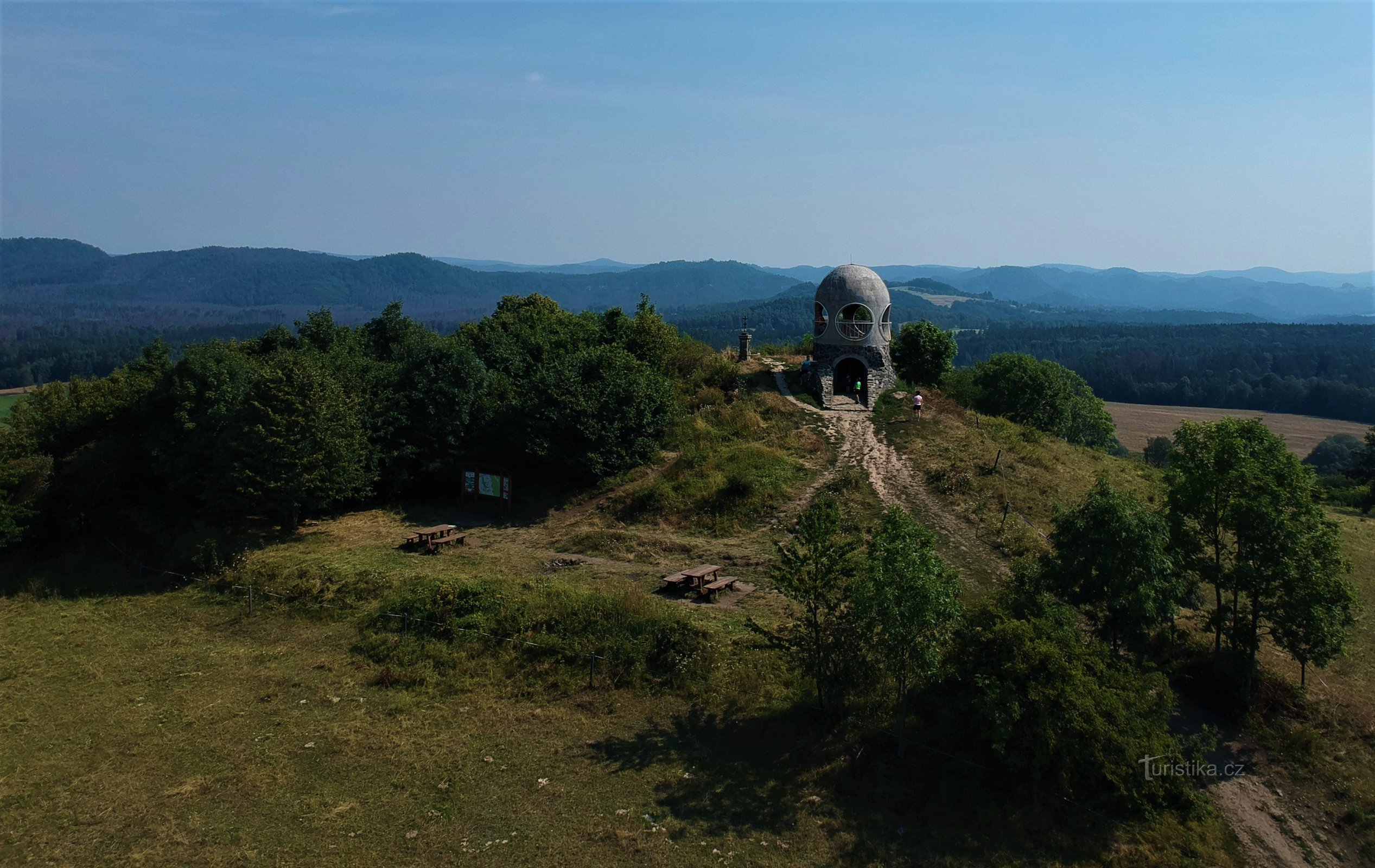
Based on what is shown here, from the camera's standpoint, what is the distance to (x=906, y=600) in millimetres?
14492

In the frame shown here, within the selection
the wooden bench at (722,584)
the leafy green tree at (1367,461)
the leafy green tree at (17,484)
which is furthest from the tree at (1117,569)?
the leafy green tree at (1367,461)

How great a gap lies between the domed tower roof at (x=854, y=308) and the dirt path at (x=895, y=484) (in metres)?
3.78

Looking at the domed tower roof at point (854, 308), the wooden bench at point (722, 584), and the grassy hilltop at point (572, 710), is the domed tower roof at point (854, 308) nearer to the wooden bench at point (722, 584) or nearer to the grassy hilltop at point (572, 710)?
the grassy hilltop at point (572, 710)

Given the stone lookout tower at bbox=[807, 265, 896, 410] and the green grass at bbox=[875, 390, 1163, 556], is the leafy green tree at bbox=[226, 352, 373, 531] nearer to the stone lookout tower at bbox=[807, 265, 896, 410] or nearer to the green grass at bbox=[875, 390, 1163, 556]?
the stone lookout tower at bbox=[807, 265, 896, 410]

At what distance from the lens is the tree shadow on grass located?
13.3m

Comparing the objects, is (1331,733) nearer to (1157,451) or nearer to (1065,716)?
(1065,716)

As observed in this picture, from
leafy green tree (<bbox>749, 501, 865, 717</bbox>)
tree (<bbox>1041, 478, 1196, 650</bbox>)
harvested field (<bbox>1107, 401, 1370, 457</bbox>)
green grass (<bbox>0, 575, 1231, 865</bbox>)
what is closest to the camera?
green grass (<bbox>0, 575, 1231, 865</bbox>)

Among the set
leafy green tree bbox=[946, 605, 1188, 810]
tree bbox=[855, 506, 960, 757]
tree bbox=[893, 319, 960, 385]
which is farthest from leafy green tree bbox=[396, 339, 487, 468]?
leafy green tree bbox=[946, 605, 1188, 810]

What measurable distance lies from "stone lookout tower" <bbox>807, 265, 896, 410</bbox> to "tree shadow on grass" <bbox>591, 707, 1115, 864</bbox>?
73.3 feet

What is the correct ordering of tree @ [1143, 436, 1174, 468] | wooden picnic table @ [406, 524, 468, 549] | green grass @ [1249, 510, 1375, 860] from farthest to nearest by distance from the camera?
tree @ [1143, 436, 1174, 468] < wooden picnic table @ [406, 524, 468, 549] < green grass @ [1249, 510, 1375, 860]

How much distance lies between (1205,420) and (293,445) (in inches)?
3690

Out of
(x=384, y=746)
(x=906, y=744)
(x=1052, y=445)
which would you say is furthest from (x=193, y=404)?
(x=1052, y=445)

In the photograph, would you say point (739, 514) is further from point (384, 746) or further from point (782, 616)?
point (384, 746)

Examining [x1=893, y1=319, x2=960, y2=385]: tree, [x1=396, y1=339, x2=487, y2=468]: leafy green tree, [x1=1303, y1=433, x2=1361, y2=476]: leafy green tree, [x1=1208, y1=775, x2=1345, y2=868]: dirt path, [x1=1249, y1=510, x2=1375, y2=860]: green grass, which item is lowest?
[x1=1303, y1=433, x2=1361, y2=476]: leafy green tree
